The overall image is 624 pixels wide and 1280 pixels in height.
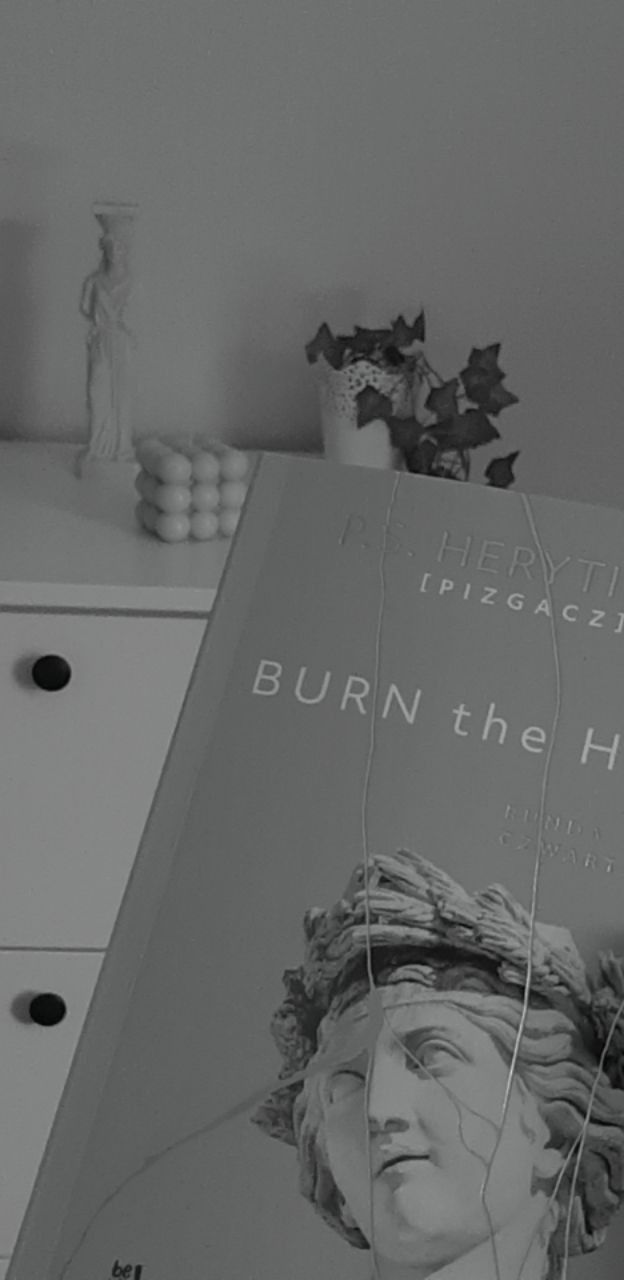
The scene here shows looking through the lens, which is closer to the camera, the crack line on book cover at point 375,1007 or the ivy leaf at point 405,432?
the crack line on book cover at point 375,1007

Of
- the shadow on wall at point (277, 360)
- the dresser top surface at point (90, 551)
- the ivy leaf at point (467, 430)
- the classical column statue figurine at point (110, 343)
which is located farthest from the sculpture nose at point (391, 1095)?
the shadow on wall at point (277, 360)

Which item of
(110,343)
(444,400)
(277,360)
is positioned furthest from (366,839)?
(277,360)

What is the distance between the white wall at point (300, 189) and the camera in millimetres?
1811

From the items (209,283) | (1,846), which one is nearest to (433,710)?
(1,846)

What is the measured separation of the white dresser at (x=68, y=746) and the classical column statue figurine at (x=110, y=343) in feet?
0.53

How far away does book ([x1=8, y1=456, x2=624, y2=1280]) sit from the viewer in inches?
22.9

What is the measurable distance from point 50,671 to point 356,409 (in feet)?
1.49

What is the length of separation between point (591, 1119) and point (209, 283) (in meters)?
1.44

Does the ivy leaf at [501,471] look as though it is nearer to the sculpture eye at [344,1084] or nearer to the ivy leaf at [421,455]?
the ivy leaf at [421,455]

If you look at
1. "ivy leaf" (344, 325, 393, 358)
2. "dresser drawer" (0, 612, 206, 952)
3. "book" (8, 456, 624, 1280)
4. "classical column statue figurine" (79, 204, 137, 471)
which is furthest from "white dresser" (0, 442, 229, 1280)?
"book" (8, 456, 624, 1280)

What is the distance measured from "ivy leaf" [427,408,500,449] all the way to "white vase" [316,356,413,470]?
0.07 meters

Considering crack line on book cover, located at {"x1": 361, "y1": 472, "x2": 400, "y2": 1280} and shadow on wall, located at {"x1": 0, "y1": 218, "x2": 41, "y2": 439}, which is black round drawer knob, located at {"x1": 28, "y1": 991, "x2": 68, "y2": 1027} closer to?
shadow on wall, located at {"x1": 0, "y1": 218, "x2": 41, "y2": 439}

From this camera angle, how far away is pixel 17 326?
1.88 meters

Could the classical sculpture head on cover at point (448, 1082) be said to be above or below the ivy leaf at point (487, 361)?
below
